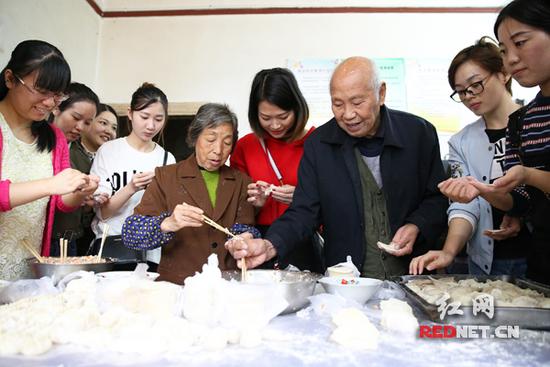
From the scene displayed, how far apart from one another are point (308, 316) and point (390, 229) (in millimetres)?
845

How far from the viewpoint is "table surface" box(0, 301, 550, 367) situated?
0.81 metres

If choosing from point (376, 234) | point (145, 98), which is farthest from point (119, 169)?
point (376, 234)

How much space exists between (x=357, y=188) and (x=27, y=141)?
5.07 feet

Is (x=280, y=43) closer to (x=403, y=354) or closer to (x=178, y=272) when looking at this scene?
(x=178, y=272)

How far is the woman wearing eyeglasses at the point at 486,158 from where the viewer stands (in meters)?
1.90

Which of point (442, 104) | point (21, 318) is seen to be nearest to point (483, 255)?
point (21, 318)

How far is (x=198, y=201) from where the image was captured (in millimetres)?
1991

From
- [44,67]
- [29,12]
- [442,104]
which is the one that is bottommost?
[44,67]

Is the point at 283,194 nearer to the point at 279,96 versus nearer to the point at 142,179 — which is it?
the point at 279,96

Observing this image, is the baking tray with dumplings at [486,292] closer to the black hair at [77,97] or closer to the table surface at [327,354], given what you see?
the table surface at [327,354]

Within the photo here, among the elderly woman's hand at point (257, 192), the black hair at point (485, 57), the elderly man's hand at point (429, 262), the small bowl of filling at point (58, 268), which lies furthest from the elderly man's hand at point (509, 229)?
the small bowl of filling at point (58, 268)

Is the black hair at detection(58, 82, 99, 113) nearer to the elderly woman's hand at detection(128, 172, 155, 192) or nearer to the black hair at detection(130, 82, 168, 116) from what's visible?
the black hair at detection(130, 82, 168, 116)

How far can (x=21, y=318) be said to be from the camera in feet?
3.13

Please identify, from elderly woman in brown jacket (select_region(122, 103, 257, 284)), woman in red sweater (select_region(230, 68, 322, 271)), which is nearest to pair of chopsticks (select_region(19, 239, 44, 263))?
elderly woman in brown jacket (select_region(122, 103, 257, 284))
